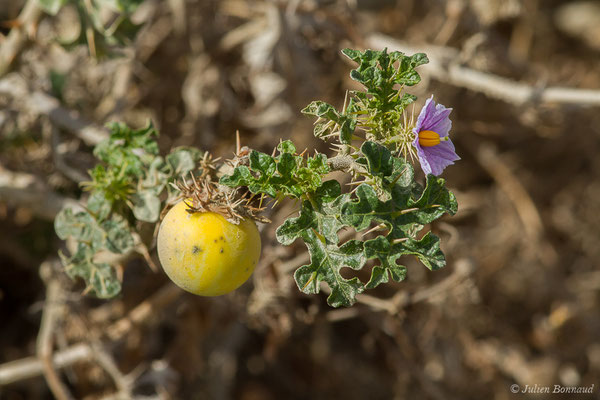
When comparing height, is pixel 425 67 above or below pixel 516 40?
above

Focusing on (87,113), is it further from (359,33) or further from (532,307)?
(532,307)

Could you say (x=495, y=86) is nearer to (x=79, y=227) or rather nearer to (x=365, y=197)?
(x=365, y=197)

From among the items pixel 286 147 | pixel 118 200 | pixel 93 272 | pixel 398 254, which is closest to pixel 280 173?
pixel 286 147

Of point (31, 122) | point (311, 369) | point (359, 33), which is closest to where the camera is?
point (31, 122)

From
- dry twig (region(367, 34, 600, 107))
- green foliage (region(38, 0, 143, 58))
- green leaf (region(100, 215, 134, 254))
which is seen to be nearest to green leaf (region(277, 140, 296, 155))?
green leaf (region(100, 215, 134, 254))

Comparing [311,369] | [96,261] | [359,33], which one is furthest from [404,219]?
[311,369]

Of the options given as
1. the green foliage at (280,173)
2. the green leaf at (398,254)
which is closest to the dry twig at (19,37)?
the green foliage at (280,173)

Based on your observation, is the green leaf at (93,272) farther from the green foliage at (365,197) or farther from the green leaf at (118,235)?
the green foliage at (365,197)
